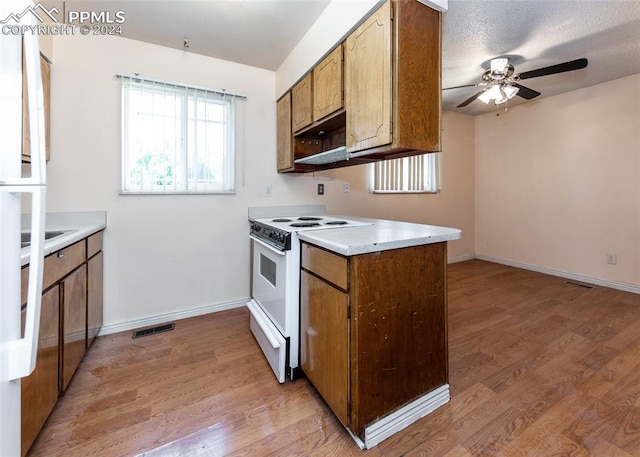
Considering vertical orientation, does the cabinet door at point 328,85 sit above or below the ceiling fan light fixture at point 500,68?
below

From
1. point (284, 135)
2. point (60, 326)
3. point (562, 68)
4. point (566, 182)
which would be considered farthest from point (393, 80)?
point (566, 182)

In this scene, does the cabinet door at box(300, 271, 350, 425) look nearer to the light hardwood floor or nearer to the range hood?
the light hardwood floor

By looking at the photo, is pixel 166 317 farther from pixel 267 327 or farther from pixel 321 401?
pixel 321 401

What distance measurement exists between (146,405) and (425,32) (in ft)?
8.15

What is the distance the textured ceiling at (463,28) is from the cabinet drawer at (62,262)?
163 cm

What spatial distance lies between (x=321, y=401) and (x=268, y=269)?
0.87 m

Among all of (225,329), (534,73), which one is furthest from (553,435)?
(534,73)

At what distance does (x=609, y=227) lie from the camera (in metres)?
3.36

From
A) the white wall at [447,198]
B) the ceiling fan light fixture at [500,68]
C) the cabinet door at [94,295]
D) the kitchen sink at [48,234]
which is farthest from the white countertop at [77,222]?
the ceiling fan light fixture at [500,68]

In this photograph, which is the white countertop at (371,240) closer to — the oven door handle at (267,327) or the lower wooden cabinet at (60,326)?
the oven door handle at (267,327)

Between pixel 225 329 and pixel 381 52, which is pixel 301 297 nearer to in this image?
pixel 225 329

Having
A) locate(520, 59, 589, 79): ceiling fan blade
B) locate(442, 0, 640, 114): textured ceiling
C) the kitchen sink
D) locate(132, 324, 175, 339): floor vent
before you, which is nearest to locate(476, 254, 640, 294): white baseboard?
locate(442, 0, 640, 114): textured ceiling

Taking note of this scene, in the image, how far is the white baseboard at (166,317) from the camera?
234 centimetres

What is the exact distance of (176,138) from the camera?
247 centimetres
